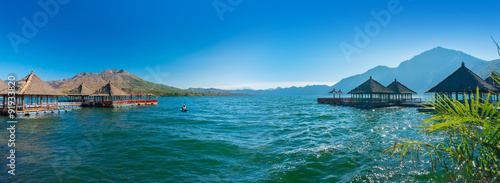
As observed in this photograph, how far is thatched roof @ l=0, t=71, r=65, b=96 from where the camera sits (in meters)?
25.1

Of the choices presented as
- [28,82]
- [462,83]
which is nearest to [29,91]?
[28,82]

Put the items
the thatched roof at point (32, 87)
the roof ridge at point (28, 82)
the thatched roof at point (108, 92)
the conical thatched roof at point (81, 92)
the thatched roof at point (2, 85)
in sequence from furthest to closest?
1. the thatched roof at point (108, 92)
2. the conical thatched roof at point (81, 92)
3. the thatched roof at point (2, 85)
4. the roof ridge at point (28, 82)
5. the thatched roof at point (32, 87)

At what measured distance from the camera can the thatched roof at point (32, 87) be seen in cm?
2508

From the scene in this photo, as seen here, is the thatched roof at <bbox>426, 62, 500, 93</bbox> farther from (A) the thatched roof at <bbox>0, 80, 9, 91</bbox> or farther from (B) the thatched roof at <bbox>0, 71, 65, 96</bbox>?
(A) the thatched roof at <bbox>0, 80, 9, 91</bbox>

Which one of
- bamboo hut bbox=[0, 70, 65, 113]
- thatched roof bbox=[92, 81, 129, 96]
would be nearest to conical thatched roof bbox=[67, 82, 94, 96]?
thatched roof bbox=[92, 81, 129, 96]

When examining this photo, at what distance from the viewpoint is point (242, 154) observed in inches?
409

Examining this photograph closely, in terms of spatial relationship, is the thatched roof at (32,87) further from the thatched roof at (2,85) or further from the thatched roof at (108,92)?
the thatched roof at (108,92)

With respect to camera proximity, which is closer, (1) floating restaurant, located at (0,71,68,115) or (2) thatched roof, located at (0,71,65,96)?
(2) thatched roof, located at (0,71,65,96)

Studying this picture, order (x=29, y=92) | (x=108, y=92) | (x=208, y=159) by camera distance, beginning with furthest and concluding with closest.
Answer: (x=108, y=92), (x=29, y=92), (x=208, y=159)

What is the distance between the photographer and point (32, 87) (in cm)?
2664

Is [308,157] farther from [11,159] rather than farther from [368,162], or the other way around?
[11,159]

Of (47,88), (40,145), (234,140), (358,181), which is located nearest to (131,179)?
(234,140)

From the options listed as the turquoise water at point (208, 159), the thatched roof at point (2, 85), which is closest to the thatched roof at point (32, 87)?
the thatched roof at point (2, 85)

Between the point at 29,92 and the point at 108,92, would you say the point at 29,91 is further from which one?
the point at 108,92
